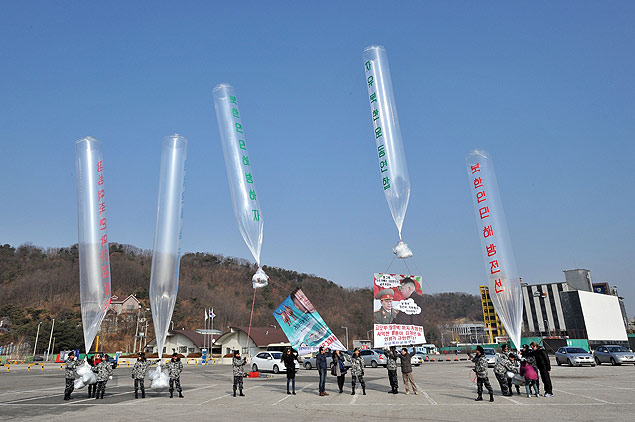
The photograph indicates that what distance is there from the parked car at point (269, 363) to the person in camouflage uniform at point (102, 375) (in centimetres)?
1324

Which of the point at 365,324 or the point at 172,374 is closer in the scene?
the point at 172,374

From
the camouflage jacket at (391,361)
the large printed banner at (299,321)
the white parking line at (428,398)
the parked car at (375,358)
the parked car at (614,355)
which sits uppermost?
the large printed banner at (299,321)

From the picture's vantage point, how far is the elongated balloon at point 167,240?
1451cm

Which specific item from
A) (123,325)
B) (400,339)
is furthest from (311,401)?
(123,325)

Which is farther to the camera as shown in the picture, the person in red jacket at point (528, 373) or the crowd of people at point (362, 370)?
the crowd of people at point (362, 370)

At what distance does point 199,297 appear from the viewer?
11850cm

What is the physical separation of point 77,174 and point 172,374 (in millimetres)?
8020

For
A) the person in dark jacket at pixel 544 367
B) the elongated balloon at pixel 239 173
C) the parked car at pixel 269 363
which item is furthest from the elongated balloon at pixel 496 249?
the parked car at pixel 269 363

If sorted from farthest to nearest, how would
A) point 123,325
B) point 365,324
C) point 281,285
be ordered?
point 281,285, point 365,324, point 123,325

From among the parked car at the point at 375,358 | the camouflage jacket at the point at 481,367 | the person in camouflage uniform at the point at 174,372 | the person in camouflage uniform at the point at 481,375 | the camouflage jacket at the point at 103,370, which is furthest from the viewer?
the parked car at the point at 375,358

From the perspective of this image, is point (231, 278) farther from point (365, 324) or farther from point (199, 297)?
point (365, 324)

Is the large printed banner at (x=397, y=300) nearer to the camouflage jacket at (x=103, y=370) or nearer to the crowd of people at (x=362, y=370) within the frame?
the crowd of people at (x=362, y=370)

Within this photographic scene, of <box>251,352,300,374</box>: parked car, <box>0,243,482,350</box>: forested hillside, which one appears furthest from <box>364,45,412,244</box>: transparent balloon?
<box>0,243,482,350</box>: forested hillside

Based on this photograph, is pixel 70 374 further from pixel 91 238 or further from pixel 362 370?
pixel 362 370
